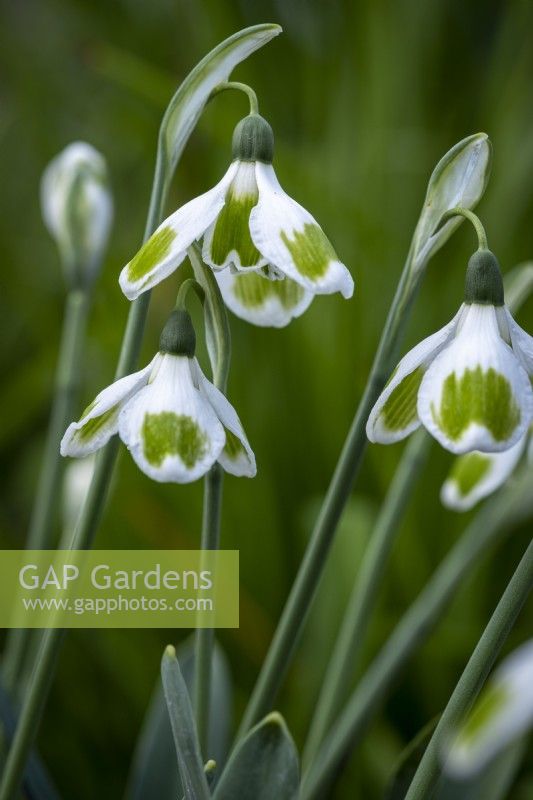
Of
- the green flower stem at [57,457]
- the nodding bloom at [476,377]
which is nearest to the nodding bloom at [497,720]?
the nodding bloom at [476,377]

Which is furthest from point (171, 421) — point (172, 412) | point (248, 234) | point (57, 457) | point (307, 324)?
point (307, 324)

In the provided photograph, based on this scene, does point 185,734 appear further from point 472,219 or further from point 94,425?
point 472,219

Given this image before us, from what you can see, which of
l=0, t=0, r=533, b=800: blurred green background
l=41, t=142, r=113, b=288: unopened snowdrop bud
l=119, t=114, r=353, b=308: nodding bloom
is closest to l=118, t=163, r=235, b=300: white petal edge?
l=119, t=114, r=353, b=308: nodding bloom

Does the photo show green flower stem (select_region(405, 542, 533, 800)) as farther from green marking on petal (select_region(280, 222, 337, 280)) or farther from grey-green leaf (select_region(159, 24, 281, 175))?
grey-green leaf (select_region(159, 24, 281, 175))

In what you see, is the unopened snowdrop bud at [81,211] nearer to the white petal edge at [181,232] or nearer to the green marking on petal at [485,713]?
the white petal edge at [181,232]

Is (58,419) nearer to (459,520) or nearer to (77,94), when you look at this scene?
(459,520)
